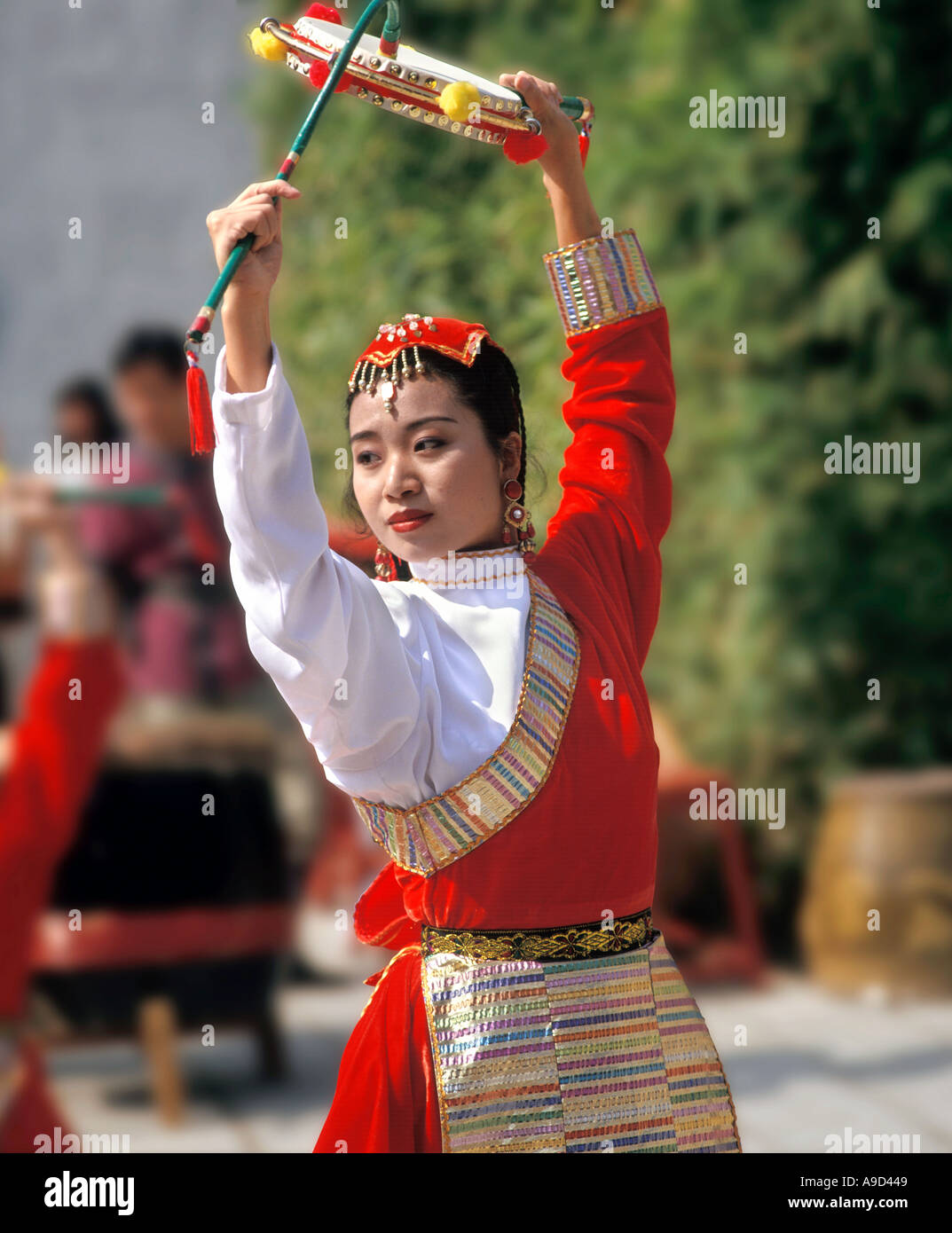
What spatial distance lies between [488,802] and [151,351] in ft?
8.86

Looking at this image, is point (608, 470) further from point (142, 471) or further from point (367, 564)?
point (142, 471)

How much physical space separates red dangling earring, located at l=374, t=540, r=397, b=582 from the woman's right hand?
40cm

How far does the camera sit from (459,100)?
1.44 meters

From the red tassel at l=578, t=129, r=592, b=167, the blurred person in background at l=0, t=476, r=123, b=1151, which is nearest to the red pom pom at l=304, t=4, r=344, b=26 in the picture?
the red tassel at l=578, t=129, r=592, b=167

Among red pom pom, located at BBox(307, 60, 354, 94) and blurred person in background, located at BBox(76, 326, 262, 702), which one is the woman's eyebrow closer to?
red pom pom, located at BBox(307, 60, 354, 94)

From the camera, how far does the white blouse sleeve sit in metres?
1.27

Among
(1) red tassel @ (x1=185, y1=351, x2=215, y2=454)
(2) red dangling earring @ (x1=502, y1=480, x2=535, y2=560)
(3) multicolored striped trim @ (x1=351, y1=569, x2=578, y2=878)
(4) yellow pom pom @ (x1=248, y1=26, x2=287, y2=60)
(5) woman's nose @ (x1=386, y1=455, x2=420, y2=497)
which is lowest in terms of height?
(3) multicolored striped trim @ (x1=351, y1=569, x2=578, y2=878)

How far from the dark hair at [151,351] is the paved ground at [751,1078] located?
172cm

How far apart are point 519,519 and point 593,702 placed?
21 cm

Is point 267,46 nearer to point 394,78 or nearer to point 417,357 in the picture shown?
point 394,78

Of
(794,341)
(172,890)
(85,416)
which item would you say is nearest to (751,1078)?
(172,890)

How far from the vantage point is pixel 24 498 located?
301 cm

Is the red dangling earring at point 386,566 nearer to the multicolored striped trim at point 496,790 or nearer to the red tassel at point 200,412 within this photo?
the multicolored striped trim at point 496,790

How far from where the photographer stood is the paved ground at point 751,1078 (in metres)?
3.52
